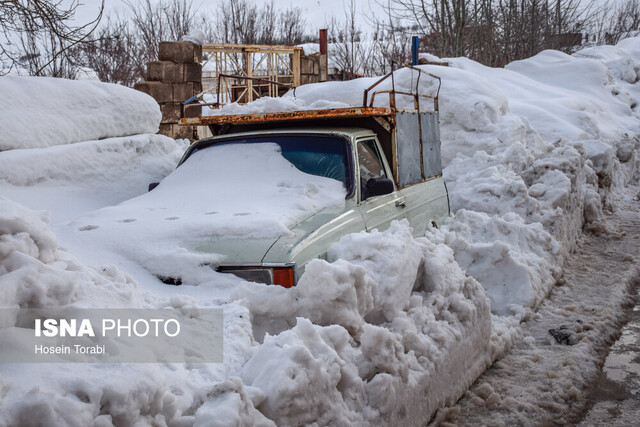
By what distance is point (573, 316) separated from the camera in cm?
565

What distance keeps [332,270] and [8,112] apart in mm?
3984

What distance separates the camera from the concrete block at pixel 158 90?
40.5ft

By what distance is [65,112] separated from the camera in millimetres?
6398

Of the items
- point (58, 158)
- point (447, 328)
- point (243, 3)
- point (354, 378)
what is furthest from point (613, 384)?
point (243, 3)

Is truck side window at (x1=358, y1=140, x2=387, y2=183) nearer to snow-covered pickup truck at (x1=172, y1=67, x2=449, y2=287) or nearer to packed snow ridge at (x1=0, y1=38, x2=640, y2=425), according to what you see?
snow-covered pickup truck at (x1=172, y1=67, x2=449, y2=287)

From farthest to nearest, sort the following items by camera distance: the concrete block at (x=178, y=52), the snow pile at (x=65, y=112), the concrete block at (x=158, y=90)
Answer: the concrete block at (x=178, y=52), the concrete block at (x=158, y=90), the snow pile at (x=65, y=112)

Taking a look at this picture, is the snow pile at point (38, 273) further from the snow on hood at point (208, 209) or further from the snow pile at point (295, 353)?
the snow on hood at point (208, 209)

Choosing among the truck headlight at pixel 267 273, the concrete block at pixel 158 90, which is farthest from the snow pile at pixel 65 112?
the concrete block at pixel 158 90

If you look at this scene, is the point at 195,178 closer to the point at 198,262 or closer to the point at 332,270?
the point at 198,262

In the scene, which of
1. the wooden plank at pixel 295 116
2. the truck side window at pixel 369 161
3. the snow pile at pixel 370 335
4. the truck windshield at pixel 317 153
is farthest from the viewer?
the wooden plank at pixel 295 116

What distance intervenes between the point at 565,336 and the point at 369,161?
A: 2.02 meters

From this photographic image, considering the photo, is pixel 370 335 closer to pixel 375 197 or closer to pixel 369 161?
pixel 375 197

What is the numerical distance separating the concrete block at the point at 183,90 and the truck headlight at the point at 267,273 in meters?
9.64

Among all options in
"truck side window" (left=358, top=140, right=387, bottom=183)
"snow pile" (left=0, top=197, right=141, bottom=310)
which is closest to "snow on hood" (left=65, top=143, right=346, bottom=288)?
"truck side window" (left=358, top=140, right=387, bottom=183)
